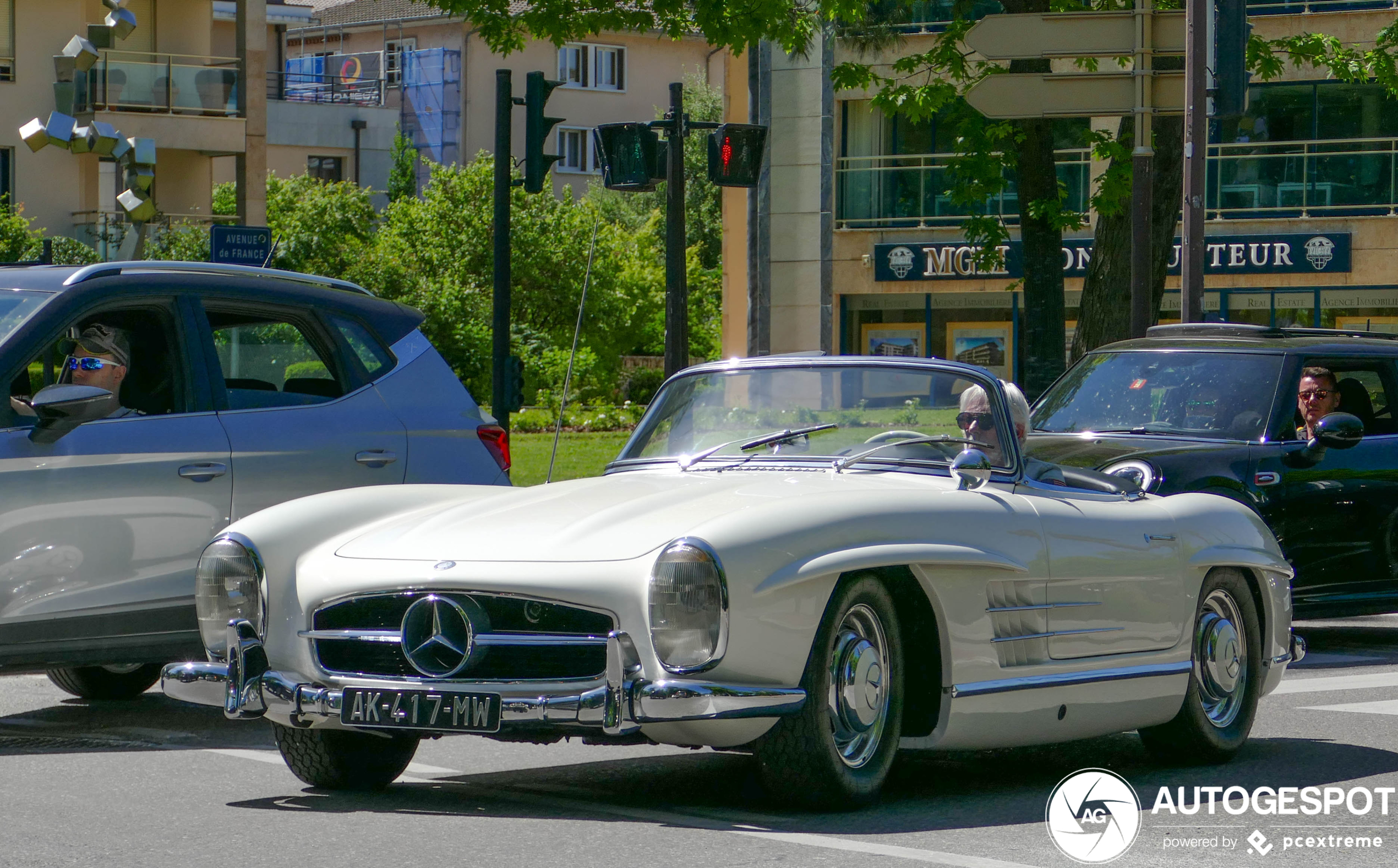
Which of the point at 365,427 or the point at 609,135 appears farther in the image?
the point at 609,135

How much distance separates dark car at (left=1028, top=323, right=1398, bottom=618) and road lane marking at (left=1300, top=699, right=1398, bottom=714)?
1.85m

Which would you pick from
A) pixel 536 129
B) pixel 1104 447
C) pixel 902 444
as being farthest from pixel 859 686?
pixel 536 129

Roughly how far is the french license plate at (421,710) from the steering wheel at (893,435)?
1.92 meters

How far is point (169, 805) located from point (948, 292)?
32.1m

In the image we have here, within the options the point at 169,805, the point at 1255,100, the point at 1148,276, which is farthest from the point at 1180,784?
the point at 1255,100

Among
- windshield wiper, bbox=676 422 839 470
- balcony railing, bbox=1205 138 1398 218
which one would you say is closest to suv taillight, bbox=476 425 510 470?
windshield wiper, bbox=676 422 839 470

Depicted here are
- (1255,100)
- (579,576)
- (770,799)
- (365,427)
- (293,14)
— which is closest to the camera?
(579,576)

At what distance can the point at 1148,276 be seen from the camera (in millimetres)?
16438

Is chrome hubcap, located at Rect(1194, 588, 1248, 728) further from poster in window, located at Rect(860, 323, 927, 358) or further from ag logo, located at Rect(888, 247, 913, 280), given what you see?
poster in window, located at Rect(860, 323, 927, 358)

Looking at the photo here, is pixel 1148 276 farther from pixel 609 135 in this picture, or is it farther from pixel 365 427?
pixel 365 427

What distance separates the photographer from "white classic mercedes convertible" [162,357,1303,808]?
5840 mm

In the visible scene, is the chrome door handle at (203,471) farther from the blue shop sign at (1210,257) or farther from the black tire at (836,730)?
the blue shop sign at (1210,257)

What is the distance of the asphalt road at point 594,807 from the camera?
567cm

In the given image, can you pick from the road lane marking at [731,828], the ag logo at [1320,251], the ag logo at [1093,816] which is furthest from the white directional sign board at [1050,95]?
the ag logo at [1320,251]
